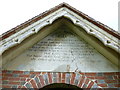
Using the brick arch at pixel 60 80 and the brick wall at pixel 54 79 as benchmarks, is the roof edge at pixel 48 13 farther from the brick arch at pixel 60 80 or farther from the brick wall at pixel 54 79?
the brick arch at pixel 60 80

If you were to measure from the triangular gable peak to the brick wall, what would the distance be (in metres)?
0.39

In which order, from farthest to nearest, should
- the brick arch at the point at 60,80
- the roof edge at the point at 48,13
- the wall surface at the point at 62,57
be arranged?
the wall surface at the point at 62,57 < the roof edge at the point at 48,13 < the brick arch at the point at 60,80

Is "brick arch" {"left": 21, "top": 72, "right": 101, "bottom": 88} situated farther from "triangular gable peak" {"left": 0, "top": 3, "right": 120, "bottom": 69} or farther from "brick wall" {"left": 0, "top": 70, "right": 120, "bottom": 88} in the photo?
"triangular gable peak" {"left": 0, "top": 3, "right": 120, "bottom": 69}

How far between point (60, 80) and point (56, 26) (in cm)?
151

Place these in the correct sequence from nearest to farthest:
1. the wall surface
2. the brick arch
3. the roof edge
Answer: the brick arch
the roof edge
the wall surface

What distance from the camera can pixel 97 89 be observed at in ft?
12.0

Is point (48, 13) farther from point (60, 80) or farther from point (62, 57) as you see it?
point (60, 80)

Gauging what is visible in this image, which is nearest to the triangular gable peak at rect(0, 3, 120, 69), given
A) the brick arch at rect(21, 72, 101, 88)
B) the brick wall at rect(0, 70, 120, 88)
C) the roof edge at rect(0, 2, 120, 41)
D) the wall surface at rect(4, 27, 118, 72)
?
the roof edge at rect(0, 2, 120, 41)

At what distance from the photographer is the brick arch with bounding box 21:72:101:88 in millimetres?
3682

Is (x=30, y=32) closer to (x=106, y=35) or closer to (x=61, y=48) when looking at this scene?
(x=61, y=48)

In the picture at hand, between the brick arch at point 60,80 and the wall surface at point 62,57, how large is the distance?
0.14 m

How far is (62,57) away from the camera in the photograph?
416 cm

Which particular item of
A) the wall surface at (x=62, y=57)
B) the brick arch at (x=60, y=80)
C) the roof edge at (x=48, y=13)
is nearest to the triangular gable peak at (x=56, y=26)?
the roof edge at (x=48, y=13)

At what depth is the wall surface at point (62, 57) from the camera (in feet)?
13.0
